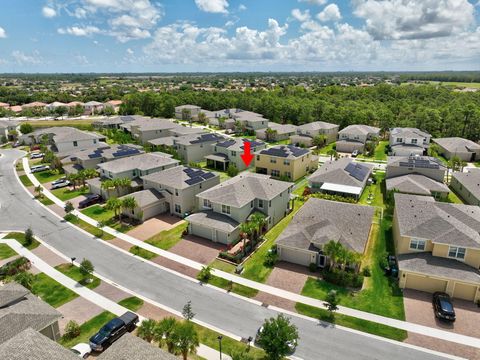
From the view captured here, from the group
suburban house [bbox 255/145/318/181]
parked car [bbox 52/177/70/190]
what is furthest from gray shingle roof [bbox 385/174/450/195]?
parked car [bbox 52/177/70/190]

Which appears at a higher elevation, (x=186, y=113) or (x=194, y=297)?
(x=186, y=113)

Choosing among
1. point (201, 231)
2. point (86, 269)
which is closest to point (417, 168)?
point (201, 231)

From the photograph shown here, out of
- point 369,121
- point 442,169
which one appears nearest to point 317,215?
point 442,169

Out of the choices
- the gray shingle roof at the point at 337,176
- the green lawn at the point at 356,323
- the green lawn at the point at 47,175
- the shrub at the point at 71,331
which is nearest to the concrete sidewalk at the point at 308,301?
the green lawn at the point at 356,323

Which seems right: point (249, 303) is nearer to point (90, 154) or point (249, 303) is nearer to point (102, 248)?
point (102, 248)

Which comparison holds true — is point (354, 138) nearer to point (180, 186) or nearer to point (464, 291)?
point (180, 186)

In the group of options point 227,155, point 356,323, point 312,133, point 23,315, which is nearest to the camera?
point 23,315
